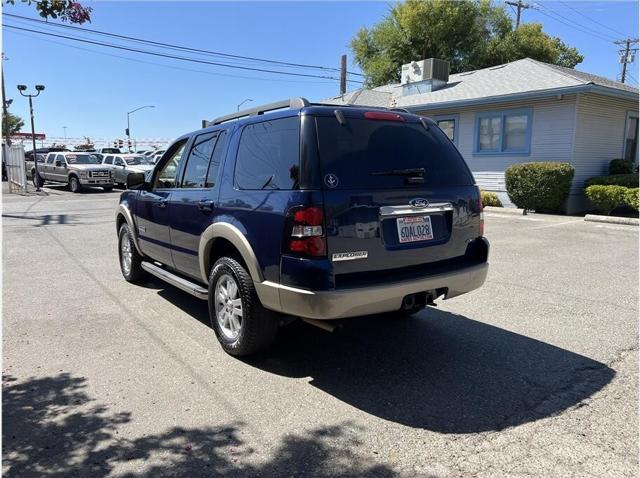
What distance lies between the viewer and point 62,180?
2438cm

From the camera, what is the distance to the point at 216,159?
14.8 feet

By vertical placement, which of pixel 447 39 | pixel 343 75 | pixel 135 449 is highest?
pixel 447 39

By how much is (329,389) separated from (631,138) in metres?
16.7

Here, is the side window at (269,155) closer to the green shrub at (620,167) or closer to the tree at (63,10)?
the tree at (63,10)

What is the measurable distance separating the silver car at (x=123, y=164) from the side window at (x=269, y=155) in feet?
68.8

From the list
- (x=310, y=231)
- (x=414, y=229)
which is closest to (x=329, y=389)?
(x=310, y=231)

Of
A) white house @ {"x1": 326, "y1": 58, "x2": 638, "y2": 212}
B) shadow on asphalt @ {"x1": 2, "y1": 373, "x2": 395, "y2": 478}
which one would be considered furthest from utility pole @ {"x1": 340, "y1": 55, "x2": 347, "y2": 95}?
shadow on asphalt @ {"x1": 2, "y1": 373, "x2": 395, "y2": 478}

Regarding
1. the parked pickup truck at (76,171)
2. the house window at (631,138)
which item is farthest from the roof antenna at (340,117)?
the parked pickup truck at (76,171)

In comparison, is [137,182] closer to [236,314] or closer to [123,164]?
[236,314]

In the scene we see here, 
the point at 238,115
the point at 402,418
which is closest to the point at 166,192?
the point at 238,115

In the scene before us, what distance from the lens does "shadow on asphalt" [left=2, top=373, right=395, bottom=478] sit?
8.80 feet

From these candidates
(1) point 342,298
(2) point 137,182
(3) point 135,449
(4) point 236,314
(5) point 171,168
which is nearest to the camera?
(3) point 135,449

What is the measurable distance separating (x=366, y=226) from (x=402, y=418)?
1281 millimetres

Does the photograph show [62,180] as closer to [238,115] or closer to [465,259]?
[238,115]
